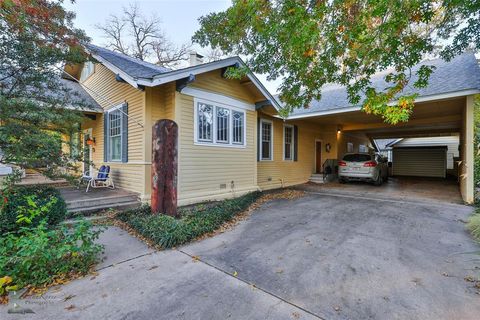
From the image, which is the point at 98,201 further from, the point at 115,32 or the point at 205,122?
the point at 115,32

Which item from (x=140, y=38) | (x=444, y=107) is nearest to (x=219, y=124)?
(x=444, y=107)

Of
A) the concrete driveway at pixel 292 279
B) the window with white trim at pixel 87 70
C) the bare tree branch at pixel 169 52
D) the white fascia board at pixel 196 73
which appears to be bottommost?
the concrete driveway at pixel 292 279

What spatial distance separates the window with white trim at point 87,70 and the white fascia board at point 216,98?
503 cm

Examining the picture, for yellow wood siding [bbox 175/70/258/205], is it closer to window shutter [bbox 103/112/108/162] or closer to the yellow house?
the yellow house

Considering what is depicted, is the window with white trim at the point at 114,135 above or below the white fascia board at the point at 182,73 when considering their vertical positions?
below

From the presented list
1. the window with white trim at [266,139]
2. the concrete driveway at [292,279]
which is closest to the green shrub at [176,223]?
the concrete driveway at [292,279]

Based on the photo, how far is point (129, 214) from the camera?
552 centimetres

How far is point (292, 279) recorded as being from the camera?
2.95m

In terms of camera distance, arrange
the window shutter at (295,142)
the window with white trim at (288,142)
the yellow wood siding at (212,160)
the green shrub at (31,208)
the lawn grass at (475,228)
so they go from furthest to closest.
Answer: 1. the window shutter at (295,142)
2. the window with white trim at (288,142)
3. the yellow wood siding at (212,160)
4. the lawn grass at (475,228)
5. the green shrub at (31,208)

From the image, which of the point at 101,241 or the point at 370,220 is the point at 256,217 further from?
the point at 101,241

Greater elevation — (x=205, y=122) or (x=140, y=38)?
(x=140, y=38)

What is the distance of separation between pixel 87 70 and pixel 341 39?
392 inches

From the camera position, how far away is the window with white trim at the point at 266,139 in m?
9.88

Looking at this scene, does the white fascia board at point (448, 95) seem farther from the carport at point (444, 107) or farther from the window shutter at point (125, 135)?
the window shutter at point (125, 135)
